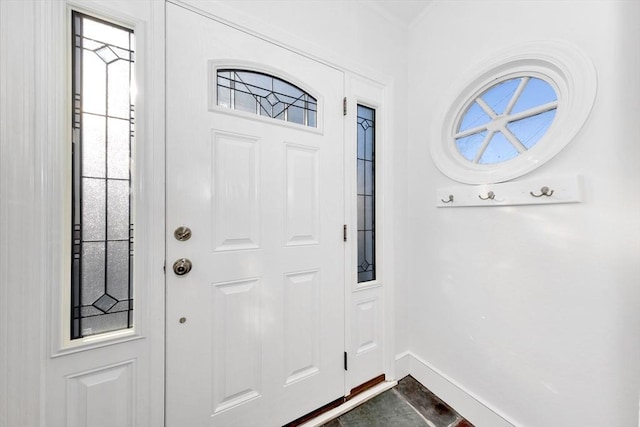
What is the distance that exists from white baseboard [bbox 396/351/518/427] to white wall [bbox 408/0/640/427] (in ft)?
0.05

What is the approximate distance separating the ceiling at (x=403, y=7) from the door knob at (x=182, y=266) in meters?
1.91

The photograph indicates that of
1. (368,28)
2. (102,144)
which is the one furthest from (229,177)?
(368,28)

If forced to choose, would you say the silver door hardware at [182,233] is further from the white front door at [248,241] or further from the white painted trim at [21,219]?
the white painted trim at [21,219]

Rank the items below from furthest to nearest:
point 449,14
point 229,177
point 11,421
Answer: point 449,14 → point 229,177 → point 11,421

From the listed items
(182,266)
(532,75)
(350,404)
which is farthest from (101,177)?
(532,75)

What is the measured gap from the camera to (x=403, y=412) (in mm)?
1409

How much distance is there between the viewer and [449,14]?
4.93ft

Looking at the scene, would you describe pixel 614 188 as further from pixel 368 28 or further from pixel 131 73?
pixel 131 73

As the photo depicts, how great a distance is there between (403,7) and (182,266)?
2075mm

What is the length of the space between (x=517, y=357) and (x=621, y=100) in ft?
3.97

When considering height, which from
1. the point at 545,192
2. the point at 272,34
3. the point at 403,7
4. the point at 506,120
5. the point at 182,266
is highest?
the point at 403,7

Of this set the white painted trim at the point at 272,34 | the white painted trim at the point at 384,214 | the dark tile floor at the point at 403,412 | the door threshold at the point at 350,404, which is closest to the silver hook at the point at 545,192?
the white painted trim at the point at 384,214

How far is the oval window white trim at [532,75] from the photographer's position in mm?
1000

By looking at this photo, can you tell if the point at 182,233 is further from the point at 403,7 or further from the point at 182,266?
the point at 403,7
